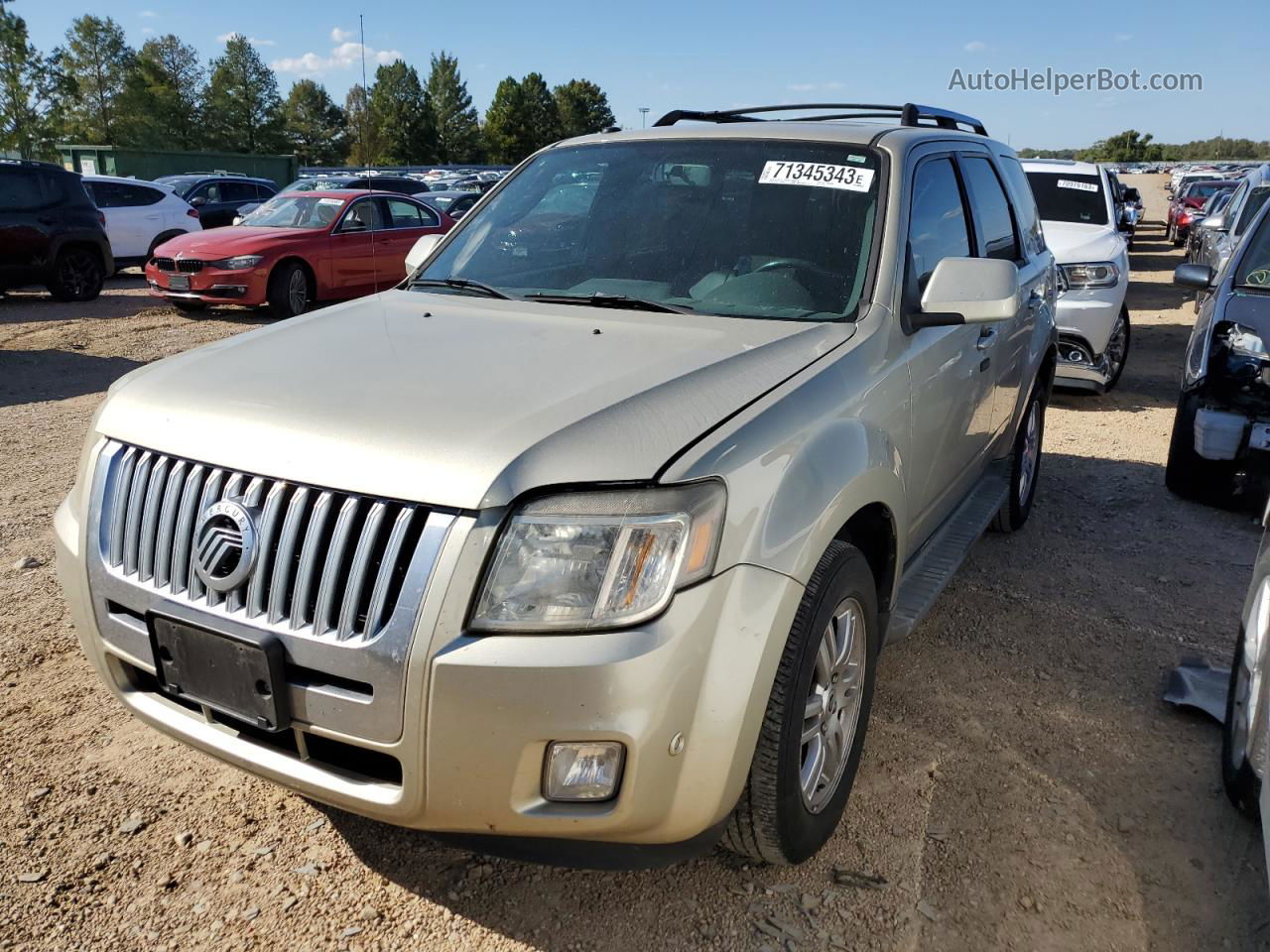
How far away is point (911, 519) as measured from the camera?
321 centimetres

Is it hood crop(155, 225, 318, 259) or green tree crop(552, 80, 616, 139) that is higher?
green tree crop(552, 80, 616, 139)

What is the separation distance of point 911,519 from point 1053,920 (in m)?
1.22

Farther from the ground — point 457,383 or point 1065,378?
point 457,383

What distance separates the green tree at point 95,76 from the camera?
71.7 m

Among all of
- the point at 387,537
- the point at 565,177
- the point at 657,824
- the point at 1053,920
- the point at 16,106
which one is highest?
the point at 16,106

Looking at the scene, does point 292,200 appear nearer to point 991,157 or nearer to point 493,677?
point 991,157

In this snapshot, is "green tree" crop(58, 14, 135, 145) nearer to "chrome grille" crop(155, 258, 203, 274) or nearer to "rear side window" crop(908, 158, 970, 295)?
"chrome grille" crop(155, 258, 203, 274)

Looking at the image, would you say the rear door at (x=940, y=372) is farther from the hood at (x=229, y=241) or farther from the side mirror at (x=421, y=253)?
the hood at (x=229, y=241)

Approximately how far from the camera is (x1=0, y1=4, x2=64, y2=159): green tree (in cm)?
5391

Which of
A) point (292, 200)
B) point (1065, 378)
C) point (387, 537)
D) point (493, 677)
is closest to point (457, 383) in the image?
point (387, 537)

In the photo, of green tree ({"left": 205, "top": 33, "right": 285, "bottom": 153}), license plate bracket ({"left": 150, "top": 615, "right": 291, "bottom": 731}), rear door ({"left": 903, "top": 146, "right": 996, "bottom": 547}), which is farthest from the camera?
green tree ({"left": 205, "top": 33, "right": 285, "bottom": 153})

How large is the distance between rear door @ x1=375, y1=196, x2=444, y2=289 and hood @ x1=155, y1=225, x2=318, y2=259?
3.13 ft

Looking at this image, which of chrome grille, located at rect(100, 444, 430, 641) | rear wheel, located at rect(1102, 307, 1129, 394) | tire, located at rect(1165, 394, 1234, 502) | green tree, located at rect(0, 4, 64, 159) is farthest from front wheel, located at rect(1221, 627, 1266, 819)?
green tree, located at rect(0, 4, 64, 159)

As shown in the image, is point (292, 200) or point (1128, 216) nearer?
point (292, 200)
